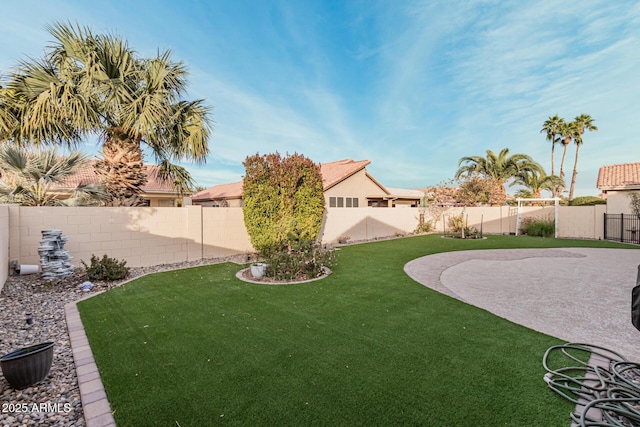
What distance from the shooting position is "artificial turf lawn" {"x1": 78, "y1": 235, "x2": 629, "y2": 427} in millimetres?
2371

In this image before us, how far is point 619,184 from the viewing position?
1593cm

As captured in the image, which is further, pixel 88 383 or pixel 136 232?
pixel 136 232

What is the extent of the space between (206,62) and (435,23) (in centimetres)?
863

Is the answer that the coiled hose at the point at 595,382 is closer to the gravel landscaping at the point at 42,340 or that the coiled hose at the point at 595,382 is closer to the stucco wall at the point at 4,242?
the gravel landscaping at the point at 42,340

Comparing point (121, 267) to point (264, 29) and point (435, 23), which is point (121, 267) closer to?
point (264, 29)

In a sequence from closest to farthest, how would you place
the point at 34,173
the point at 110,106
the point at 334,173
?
the point at 110,106
the point at 34,173
the point at 334,173

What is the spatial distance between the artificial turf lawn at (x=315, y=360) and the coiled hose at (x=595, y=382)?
132 mm

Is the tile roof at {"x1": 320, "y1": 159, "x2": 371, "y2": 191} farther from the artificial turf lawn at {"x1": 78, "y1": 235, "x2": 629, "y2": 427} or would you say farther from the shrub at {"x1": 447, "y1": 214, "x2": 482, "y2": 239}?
the artificial turf lawn at {"x1": 78, "y1": 235, "x2": 629, "y2": 427}

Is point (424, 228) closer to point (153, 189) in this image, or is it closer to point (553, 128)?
point (153, 189)

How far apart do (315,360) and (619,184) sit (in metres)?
21.3

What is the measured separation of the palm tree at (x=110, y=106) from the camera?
6.92 m

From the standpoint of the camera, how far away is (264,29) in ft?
35.5

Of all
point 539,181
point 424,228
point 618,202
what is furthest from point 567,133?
point 424,228

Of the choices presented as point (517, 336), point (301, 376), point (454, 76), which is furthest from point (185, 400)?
point (454, 76)
